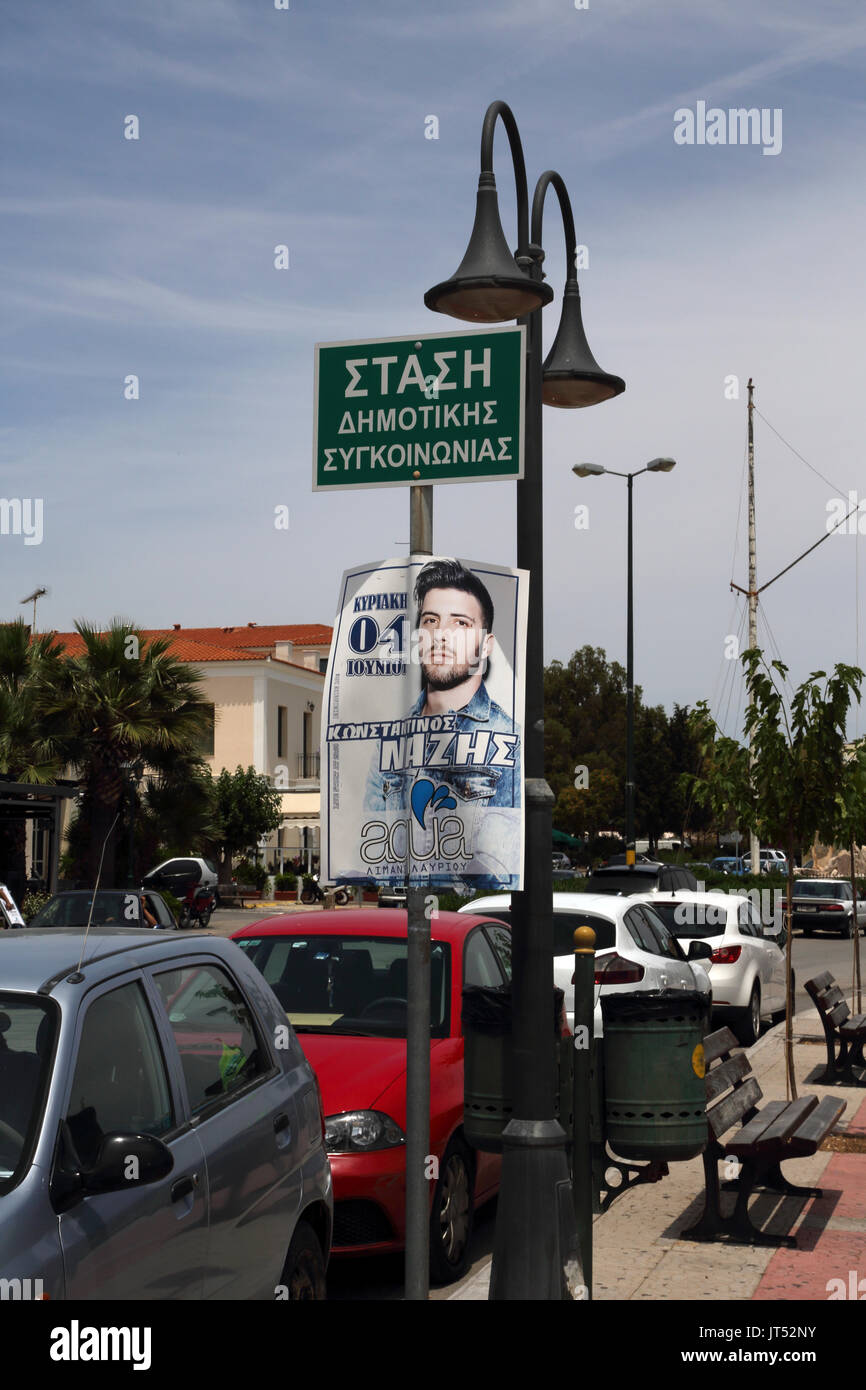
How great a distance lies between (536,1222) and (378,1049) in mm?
1769

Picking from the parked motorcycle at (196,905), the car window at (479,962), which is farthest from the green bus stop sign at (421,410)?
the parked motorcycle at (196,905)

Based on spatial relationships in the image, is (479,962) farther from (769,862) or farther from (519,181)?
(769,862)

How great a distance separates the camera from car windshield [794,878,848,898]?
38.0 m

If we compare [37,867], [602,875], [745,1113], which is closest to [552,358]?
[745,1113]

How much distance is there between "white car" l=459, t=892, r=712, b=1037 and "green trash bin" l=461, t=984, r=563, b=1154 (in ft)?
16.8

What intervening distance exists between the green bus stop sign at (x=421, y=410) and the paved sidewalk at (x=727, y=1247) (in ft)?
11.6

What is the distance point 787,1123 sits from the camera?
7949mm

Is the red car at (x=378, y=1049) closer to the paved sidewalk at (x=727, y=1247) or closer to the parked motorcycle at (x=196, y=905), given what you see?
the paved sidewalk at (x=727, y=1247)

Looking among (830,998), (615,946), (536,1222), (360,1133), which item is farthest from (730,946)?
(536,1222)

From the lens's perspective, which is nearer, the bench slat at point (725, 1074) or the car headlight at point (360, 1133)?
the car headlight at point (360, 1133)

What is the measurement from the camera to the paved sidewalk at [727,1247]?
6.52 meters

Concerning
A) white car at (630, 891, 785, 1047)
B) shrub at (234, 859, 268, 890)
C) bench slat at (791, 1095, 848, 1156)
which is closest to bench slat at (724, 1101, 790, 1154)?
bench slat at (791, 1095, 848, 1156)
